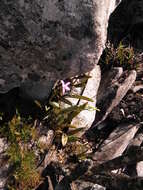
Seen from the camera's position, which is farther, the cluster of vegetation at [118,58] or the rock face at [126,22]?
the rock face at [126,22]

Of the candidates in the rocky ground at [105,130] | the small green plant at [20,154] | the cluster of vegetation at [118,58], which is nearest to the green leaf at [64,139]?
the rocky ground at [105,130]

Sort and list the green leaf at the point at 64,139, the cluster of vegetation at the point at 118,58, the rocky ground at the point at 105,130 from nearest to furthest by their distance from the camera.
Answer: the rocky ground at the point at 105,130, the green leaf at the point at 64,139, the cluster of vegetation at the point at 118,58

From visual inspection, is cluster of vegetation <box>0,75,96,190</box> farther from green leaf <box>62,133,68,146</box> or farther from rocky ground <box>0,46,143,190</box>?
rocky ground <box>0,46,143,190</box>

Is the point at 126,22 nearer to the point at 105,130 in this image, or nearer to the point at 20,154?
the point at 105,130

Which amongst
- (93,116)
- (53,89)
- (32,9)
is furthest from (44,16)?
(93,116)

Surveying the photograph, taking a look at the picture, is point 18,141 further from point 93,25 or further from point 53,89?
point 93,25

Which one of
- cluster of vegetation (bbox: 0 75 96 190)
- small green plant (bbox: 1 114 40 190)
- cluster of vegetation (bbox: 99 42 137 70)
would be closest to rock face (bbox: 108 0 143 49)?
cluster of vegetation (bbox: 99 42 137 70)

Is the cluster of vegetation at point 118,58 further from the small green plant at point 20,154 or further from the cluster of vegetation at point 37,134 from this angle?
the small green plant at point 20,154
